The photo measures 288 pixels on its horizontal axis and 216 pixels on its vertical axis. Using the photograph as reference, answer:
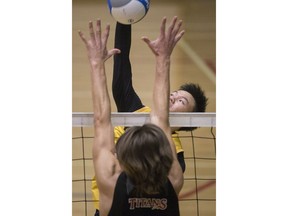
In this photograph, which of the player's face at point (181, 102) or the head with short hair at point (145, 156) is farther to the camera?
the player's face at point (181, 102)

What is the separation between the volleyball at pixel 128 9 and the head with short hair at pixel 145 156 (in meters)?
0.73

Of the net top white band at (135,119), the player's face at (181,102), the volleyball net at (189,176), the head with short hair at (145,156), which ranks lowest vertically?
the volleyball net at (189,176)

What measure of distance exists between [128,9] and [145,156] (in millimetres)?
847

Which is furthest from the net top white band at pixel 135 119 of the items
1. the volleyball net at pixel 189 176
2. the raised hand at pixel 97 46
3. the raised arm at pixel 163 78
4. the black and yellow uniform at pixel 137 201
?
the volleyball net at pixel 189 176

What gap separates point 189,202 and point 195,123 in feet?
Answer: 9.29

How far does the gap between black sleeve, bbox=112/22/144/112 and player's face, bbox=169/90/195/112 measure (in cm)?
25

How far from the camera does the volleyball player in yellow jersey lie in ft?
10.1

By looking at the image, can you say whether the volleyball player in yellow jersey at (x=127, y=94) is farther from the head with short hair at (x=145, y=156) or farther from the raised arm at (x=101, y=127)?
the head with short hair at (x=145, y=156)

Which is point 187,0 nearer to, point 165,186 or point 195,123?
point 195,123

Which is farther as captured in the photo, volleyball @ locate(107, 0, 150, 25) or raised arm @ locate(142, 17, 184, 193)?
volleyball @ locate(107, 0, 150, 25)

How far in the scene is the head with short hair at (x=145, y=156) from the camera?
2324 mm

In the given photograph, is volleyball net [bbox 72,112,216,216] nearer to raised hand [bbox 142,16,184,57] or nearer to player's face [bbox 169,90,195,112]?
player's face [bbox 169,90,195,112]

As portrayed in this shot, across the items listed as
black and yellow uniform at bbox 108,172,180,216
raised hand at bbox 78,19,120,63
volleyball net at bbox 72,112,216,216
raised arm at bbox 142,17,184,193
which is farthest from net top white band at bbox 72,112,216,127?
volleyball net at bbox 72,112,216,216

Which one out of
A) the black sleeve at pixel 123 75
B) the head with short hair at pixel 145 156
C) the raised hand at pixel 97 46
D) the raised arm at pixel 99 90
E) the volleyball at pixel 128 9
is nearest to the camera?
the head with short hair at pixel 145 156
